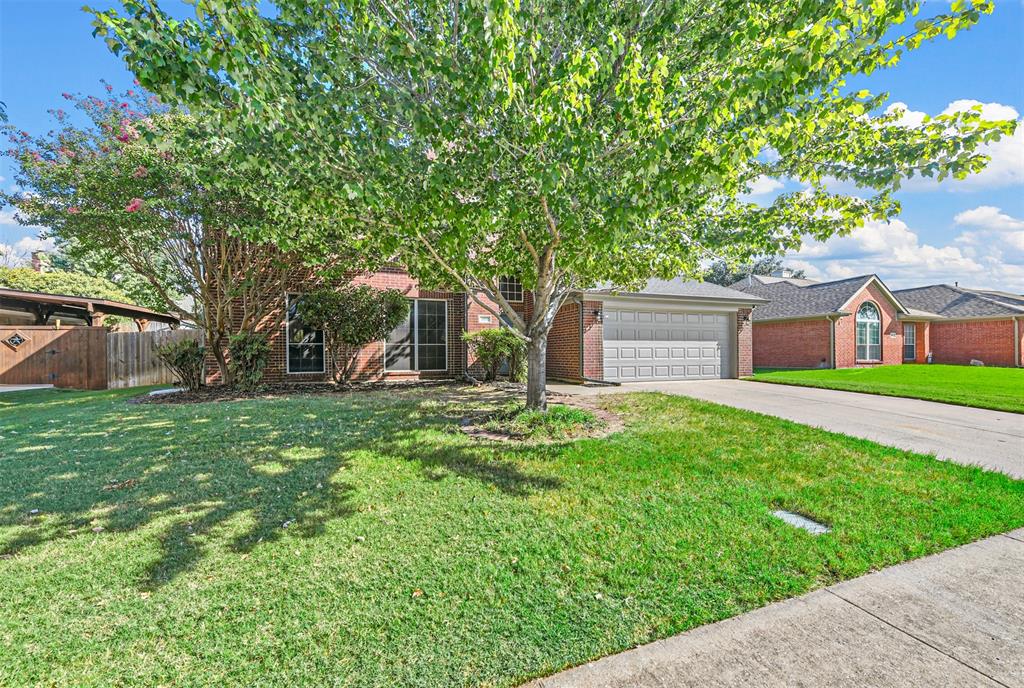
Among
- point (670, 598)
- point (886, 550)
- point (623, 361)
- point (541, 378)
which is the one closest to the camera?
point (670, 598)

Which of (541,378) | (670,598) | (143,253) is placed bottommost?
(670,598)

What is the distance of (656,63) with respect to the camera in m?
4.02

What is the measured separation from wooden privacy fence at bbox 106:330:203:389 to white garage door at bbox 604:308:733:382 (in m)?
11.6

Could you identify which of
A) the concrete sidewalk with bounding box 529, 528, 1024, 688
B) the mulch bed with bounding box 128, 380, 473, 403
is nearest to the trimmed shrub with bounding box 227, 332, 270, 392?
the mulch bed with bounding box 128, 380, 473, 403

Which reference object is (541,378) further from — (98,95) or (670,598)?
(98,95)

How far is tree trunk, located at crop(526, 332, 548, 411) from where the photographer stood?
7102 millimetres

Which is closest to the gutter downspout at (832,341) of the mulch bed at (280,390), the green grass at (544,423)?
the mulch bed at (280,390)

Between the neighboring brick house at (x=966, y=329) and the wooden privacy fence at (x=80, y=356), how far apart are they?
29708 millimetres

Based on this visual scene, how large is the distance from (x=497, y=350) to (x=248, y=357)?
5822 mm

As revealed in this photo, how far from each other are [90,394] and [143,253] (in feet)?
12.9

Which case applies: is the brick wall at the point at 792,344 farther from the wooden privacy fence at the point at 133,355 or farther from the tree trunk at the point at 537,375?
the wooden privacy fence at the point at 133,355

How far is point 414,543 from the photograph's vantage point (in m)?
3.26

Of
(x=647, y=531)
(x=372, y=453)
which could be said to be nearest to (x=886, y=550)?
(x=647, y=531)

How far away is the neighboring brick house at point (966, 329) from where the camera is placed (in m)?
20.0
